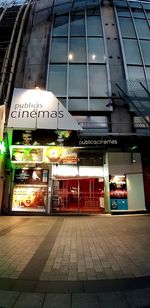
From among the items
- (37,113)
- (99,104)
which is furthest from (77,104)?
(37,113)

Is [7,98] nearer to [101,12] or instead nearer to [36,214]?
[36,214]

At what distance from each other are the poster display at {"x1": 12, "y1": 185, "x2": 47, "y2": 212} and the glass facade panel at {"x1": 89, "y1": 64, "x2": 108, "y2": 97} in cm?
874

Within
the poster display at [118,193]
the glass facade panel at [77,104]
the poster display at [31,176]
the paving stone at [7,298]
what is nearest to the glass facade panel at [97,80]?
the glass facade panel at [77,104]

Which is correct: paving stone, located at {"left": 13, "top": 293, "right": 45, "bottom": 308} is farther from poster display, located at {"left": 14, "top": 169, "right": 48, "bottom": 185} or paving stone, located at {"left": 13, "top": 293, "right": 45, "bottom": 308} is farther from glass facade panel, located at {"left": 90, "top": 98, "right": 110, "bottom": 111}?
glass facade panel, located at {"left": 90, "top": 98, "right": 110, "bottom": 111}

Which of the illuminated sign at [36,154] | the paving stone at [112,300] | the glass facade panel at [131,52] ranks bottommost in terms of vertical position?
the paving stone at [112,300]

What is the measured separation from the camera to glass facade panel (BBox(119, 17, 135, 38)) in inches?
779

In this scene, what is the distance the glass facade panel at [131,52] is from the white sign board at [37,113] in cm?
910

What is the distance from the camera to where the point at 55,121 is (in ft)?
42.8

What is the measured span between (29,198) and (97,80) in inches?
438

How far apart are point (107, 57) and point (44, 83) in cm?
626

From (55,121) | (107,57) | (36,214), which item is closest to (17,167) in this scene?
(36,214)

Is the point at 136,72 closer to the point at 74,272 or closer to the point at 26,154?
the point at 26,154

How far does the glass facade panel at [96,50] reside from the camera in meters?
18.0

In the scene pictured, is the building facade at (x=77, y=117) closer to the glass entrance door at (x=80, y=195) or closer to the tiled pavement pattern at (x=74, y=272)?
the glass entrance door at (x=80, y=195)
